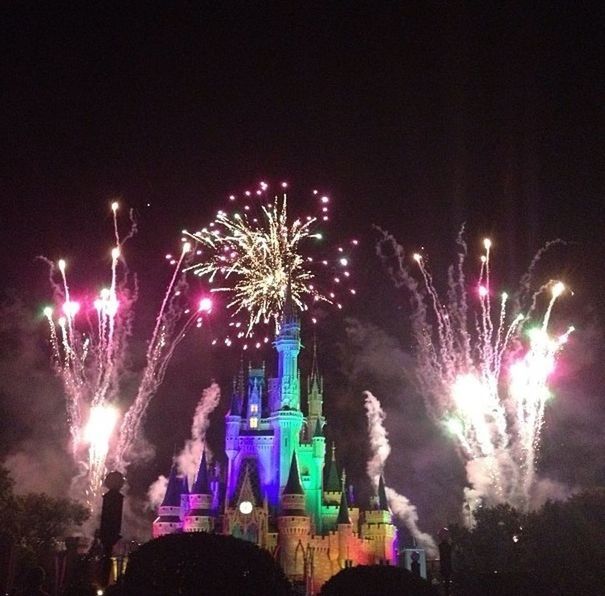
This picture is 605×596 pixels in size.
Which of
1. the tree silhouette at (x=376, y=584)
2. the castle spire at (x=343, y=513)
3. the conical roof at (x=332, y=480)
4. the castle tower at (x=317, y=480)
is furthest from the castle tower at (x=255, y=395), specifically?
the tree silhouette at (x=376, y=584)

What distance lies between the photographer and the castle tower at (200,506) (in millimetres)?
79250

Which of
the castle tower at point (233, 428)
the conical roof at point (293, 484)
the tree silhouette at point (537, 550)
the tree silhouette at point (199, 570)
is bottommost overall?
the tree silhouette at point (199, 570)

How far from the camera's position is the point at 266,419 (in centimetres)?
8912

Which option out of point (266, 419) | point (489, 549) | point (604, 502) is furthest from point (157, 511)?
point (604, 502)

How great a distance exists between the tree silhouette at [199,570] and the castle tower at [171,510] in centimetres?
6238

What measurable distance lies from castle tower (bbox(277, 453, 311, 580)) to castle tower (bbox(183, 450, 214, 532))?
8500 millimetres

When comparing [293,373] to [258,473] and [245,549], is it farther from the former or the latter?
[245,549]

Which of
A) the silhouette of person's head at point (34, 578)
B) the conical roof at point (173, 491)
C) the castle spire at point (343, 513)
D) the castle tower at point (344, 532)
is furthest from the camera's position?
the conical roof at point (173, 491)

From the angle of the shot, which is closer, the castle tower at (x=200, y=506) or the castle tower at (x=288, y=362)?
the castle tower at (x=200, y=506)

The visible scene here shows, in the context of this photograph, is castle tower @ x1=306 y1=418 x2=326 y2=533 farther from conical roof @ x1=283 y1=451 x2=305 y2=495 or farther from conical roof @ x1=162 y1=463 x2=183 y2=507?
conical roof @ x1=162 y1=463 x2=183 y2=507

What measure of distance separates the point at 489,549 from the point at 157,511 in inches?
1768

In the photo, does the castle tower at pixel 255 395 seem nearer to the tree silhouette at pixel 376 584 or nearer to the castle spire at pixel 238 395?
the castle spire at pixel 238 395

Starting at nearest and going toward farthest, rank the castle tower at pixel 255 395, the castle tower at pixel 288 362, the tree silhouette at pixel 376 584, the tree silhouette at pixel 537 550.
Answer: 1. the tree silhouette at pixel 376 584
2. the tree silhouette at pixel 537 550
3. the castle tower at pixel 288 362
4. the castle tower at pixel 255 395

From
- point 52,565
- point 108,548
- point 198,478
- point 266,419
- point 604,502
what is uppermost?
point 266,419
